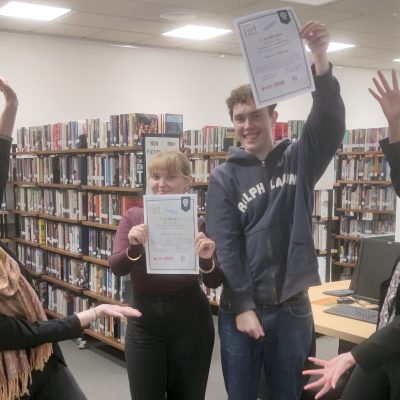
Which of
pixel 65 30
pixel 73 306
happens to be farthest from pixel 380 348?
pixel 65 30

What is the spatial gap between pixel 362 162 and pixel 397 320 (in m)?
5.75

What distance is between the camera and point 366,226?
713 centimetres

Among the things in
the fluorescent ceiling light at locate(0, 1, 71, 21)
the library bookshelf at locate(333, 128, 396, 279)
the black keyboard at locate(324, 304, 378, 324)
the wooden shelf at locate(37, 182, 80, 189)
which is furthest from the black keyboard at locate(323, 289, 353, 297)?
the fluorescent ceiling light at locate(0, 1, 71, 21)

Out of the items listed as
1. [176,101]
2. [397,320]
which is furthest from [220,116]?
[397,320]

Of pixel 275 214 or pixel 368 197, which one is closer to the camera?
pixel 275 214

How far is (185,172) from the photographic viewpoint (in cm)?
223

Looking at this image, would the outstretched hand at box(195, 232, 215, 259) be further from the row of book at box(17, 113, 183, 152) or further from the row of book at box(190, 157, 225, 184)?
the row of book at box(190, 157, 225, 184)

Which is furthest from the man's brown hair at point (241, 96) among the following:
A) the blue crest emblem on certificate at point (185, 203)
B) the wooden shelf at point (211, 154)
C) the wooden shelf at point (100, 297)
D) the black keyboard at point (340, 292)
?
the wooden shelf at point (211, 154)

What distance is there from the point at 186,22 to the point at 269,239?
18.8 feet

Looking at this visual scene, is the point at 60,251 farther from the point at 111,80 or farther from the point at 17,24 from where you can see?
the point at 111,80

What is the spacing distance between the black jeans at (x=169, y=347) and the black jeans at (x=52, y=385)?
0.27 m

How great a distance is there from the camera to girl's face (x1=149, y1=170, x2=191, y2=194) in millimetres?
2184

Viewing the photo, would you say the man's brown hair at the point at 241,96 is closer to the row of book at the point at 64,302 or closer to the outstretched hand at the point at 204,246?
the outstretched hand at the point at 204,246

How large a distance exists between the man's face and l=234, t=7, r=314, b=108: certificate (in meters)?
0.16
